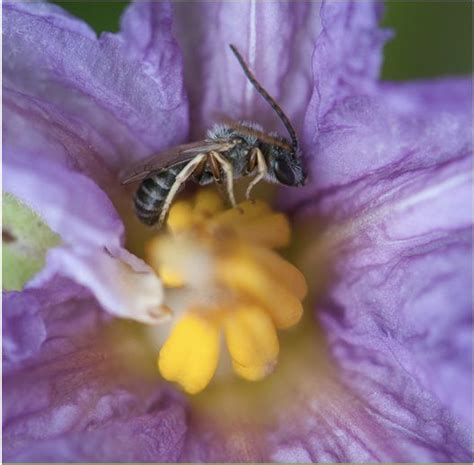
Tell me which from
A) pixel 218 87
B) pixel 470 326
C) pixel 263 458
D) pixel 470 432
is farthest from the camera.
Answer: pixel 218 87

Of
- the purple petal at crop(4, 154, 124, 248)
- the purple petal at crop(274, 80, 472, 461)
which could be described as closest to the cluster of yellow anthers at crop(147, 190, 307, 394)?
the purple petal at crop(274, 80, 472, 461)

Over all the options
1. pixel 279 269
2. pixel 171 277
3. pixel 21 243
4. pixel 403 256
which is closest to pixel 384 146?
pixel 403 256

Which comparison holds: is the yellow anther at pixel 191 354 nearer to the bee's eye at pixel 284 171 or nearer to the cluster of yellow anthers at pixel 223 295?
the cluster of yellow anthers at pixel 223 295

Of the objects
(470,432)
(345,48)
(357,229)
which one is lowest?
(470,432)

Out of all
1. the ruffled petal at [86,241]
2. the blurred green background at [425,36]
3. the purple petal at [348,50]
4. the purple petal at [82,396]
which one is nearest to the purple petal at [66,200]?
the ruffled petal at [86,241]

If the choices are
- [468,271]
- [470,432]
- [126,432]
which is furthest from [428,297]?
[126,432]

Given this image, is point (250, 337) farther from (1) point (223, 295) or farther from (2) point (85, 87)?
(2) point (85, 87)

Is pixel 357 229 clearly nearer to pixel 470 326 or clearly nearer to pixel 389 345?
pixel 389 345
